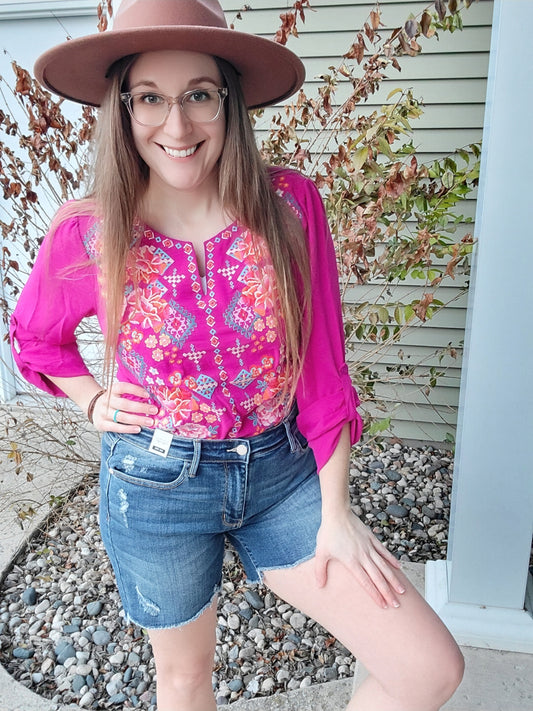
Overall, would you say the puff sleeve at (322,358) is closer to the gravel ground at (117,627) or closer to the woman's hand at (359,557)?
the woman's hand at (359,557)

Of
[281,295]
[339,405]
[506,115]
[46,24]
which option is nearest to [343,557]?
[339,405]

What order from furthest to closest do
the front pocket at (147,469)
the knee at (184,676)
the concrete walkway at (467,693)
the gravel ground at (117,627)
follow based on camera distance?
the gravel ground at (117,627) < the concrete walkway at (467,693) < the knee at (184,676) < the front pocket at (147,469)

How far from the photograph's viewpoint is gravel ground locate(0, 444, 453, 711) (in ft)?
7.22

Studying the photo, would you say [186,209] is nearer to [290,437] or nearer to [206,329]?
[206,329]

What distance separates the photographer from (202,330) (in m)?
1.27

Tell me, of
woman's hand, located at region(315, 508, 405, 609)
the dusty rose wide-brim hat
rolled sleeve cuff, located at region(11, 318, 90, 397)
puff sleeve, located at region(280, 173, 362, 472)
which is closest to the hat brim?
the dusty rose wide-brim hat

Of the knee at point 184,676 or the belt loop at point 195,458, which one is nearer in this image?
the belt loop at point 195,458

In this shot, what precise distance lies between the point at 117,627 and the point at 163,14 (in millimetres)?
2202

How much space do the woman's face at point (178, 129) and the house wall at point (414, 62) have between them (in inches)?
77.6

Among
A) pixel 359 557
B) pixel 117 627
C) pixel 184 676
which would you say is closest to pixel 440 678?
pixel 359 557

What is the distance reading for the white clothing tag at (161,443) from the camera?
1316mm

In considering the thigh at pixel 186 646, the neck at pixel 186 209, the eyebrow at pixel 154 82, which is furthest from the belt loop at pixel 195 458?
the eyebrow at pixel 154 82

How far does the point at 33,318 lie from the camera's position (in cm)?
139

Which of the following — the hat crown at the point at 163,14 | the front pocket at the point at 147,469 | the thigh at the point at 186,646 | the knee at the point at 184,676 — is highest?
the hat crown at the point at 163,14
